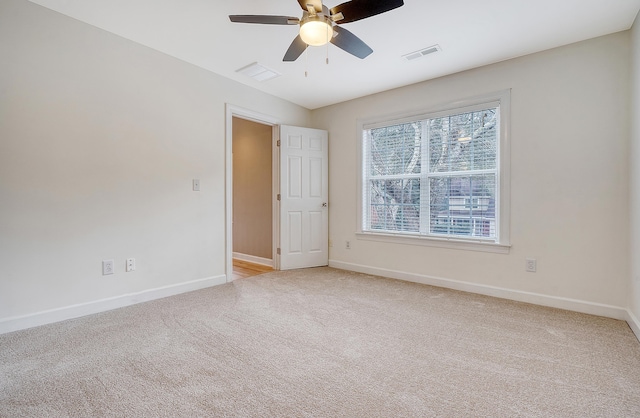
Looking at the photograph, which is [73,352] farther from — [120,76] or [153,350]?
[120,76]

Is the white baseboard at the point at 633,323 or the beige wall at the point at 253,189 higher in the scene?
the beige wall at the point at 253,189

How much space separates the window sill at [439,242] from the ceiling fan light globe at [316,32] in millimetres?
2612

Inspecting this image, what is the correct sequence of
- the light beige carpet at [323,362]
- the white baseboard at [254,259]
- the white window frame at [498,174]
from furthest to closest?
the white baseboard at [254,259] < the white window frame at [498,174] < the light beige carpet at [323,362]

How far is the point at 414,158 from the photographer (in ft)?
12.8

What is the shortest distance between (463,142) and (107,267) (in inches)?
156

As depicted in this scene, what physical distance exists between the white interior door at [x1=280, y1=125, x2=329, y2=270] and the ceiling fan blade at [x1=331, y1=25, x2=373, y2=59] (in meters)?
2.20

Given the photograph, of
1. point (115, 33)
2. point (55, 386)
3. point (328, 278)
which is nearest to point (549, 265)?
point (328, 278)

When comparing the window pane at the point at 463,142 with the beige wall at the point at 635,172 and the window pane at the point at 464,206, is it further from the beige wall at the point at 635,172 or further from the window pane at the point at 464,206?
the beige wall at the point at 635,172

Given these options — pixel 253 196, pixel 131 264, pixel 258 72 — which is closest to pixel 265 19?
pixel 258 72

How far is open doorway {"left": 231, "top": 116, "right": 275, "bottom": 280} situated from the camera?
16.4ft

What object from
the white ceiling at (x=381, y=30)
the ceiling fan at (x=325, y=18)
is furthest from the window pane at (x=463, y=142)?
the ceiling fan at (x=325, y=18)

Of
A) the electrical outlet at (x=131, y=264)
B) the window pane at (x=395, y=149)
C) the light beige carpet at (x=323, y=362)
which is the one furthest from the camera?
the window pane at (x=395, y=149)

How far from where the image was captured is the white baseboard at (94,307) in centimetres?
231

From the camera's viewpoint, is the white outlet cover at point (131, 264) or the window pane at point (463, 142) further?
the window pane at point (463, 142)
